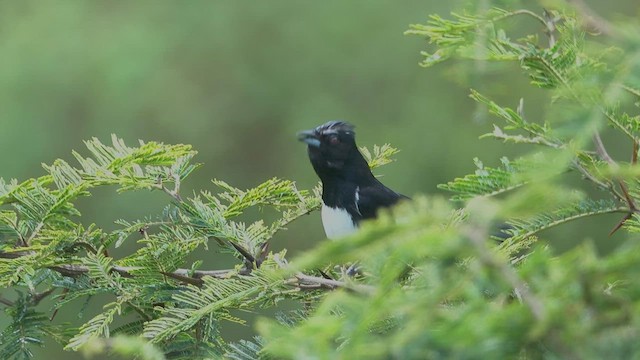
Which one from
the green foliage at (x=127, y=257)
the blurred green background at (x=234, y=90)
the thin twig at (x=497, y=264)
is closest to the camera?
the thin twig at (x=497, y=264)

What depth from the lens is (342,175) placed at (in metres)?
1.89

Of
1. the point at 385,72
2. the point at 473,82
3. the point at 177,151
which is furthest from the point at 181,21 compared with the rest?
the point at 473,82

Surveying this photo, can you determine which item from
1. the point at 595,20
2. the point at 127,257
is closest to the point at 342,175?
the point at 127,257

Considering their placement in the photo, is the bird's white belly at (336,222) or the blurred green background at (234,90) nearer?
the bird's white belly at (336,222)

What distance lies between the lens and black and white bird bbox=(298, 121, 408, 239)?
6.03ft

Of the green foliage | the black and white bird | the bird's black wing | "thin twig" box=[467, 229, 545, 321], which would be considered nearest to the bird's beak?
the black and white bird

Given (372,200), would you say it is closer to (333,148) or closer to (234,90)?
(333,148)

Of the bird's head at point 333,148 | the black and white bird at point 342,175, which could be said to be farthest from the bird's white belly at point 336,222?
the bird's head at point 333,148

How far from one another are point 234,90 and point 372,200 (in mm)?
2988

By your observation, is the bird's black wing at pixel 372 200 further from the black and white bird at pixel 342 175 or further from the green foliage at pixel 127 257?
the green foliage at pixel 127 257

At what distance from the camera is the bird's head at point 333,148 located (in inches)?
73.3

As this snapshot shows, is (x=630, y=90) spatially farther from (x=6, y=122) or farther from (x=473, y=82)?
(x=6, y=122)

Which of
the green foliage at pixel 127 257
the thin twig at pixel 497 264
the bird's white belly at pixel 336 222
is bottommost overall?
the bird's white belly at pixel 336 222

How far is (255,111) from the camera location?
4.72 meters
